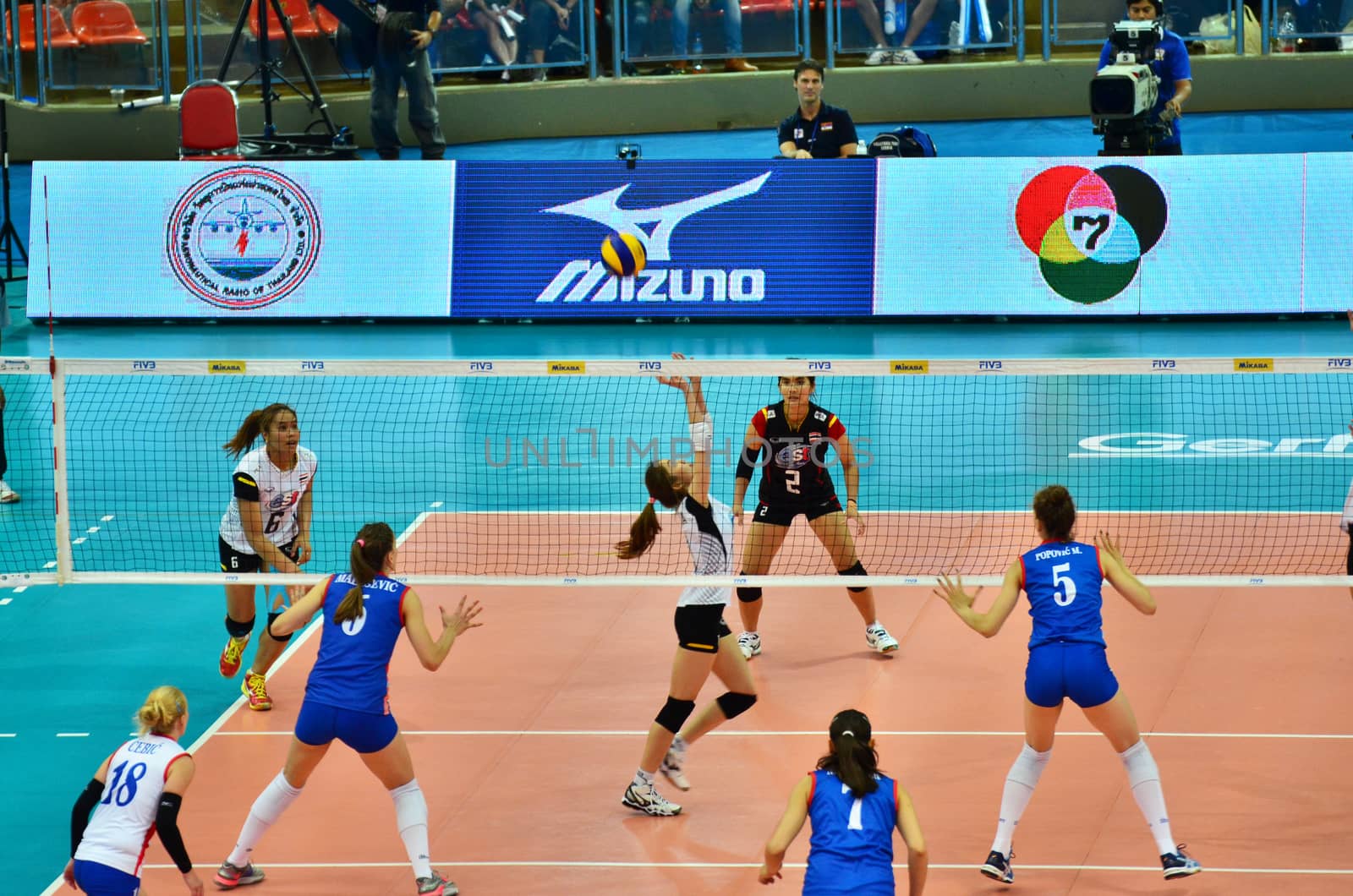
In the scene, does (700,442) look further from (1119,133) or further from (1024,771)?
(1119,133)

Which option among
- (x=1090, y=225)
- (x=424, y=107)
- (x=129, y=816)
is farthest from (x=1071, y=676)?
(x=424, y=107)

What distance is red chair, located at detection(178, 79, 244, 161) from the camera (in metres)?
21.6

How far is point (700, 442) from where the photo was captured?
9.91 metres

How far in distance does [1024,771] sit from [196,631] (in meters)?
6.46

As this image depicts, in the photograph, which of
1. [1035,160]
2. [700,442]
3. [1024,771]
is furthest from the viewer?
[1035,160]

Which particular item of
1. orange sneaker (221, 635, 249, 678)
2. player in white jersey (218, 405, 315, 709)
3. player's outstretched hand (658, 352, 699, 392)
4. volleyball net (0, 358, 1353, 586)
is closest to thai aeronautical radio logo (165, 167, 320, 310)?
volleyball net (0, 358, 1353, 586)

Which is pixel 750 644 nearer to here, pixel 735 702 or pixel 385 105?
pixel 735 702

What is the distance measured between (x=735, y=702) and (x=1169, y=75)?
13.2m

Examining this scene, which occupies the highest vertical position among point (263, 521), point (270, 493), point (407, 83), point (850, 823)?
point (407, 83)

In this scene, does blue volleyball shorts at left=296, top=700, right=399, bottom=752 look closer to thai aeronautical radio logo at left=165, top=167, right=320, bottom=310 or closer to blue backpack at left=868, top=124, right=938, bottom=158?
thai aeronautical radio logo at left=165, top=167, right=320, bottom=310

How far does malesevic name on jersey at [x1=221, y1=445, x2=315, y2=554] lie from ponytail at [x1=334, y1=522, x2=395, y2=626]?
100 inches

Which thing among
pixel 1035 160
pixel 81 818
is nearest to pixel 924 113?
pixel 1035 160

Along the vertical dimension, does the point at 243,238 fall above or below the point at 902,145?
below

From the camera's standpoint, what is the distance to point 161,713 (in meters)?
7.60
